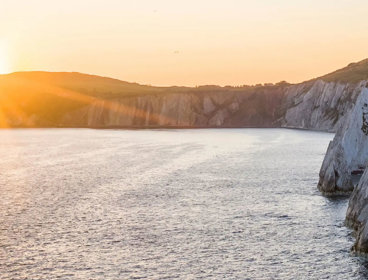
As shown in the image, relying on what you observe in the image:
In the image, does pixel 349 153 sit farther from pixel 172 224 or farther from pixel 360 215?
Answer: pixel 172 224

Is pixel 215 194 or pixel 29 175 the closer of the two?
pixel 215 194

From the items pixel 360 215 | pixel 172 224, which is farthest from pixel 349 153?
pixel 172 224

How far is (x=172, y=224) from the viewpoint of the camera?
4556 centimetres

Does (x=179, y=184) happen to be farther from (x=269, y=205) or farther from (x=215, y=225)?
(x=215, y=225)

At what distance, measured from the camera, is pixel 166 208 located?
52781mm

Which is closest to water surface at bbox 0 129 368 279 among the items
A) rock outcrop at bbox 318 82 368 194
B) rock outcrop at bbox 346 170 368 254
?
rock outcrop at bbox 346 170 368 254

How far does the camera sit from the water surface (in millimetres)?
34000

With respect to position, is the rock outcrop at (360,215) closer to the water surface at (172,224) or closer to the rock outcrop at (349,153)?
the water surface at (172,224)

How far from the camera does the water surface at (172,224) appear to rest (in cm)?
Result: 3400

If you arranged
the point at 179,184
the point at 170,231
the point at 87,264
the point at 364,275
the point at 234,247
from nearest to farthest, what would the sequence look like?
the point at 364,275 → the point at 87,264 → the point at 234,247 → the point at 170,231 → the point at 179,184

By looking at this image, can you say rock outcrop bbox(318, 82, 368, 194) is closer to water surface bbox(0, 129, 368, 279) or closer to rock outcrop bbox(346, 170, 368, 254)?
water surface bbox(0, 129, 368, 279)

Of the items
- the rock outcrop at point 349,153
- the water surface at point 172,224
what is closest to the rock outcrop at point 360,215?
the water surface at point 172,224

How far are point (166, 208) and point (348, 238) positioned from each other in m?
18.6

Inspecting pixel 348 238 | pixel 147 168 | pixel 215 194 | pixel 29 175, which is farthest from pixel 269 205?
pixel 29 175
